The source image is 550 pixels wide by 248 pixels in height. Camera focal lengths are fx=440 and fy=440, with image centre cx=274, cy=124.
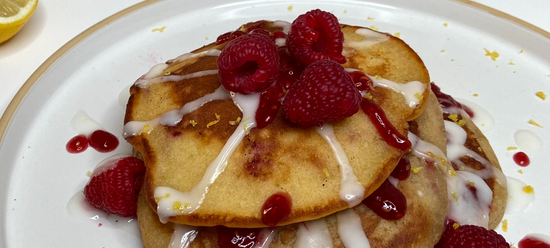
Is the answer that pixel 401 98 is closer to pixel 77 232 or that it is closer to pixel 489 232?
pixel 489 232

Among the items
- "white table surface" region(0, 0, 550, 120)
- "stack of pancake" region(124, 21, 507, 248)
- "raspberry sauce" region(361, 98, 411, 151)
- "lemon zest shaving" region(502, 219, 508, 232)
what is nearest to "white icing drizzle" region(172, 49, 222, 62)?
"stack of pancake" region(124, 21, 507, 248)

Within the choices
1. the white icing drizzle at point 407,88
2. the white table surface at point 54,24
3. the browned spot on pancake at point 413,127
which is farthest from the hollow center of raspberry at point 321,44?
the white table surface at point 54,24

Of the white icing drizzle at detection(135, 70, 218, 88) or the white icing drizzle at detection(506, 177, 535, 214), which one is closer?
the white icing drizzle at detection(135, 70, 218, 88)

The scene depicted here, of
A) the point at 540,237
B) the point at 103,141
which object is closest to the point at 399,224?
the point at 540,237

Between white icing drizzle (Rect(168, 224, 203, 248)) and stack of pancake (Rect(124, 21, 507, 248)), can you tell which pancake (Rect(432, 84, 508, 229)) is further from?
white icing drizzle (Rect(168, 224, 203, 248))

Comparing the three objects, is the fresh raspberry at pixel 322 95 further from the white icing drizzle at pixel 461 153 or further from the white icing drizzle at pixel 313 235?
the white icing drizzle at pixel 461 153

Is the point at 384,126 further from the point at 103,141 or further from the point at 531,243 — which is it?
the point at 103,141

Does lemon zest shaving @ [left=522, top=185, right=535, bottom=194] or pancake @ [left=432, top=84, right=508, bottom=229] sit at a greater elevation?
pancake @ [left=432, top=84, right=508, bottom=229]
